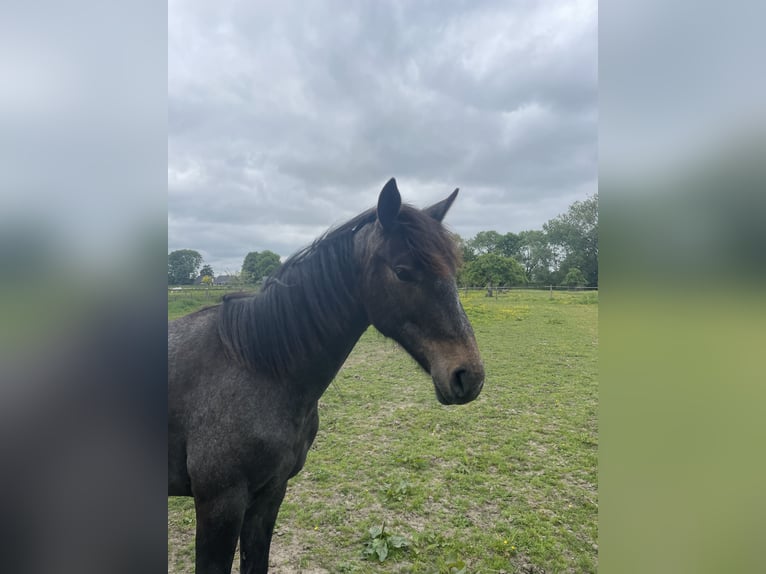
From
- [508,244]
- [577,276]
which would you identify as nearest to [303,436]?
[577,276]

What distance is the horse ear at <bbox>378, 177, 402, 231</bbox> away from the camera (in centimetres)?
162

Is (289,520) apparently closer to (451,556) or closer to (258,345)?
(451,556)

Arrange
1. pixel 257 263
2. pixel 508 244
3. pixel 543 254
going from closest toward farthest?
pixel 257 263 → pixel 543 254 → pixel 508 244

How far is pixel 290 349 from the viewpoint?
1749mm

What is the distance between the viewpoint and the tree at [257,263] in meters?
2.62

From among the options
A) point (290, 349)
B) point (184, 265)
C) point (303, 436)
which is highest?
point (184, 265)
